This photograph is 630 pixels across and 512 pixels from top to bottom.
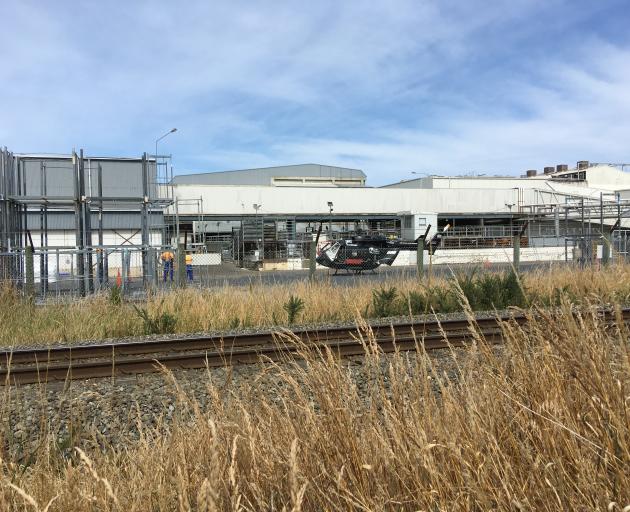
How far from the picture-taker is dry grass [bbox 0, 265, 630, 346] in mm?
10453

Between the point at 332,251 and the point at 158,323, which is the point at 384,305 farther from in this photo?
the point at 332,251

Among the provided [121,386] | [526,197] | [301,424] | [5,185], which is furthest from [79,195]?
[526,197]

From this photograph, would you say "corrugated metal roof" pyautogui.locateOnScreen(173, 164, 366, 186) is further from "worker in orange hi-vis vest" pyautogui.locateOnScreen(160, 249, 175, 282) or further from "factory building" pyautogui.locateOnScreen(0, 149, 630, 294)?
"worker in orange hi-vis vest" pyautogui.locateOnScreen(160, 249, 175, 282)

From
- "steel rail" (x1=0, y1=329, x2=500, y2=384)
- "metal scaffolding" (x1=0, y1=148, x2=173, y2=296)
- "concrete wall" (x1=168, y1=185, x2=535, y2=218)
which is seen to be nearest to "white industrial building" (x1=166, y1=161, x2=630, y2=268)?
"concrete wall" (x1=168, y1=185, x2=535, y2=218)

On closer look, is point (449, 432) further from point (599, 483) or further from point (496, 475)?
point (599, 483)

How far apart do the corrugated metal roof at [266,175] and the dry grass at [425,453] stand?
6439 centimetres

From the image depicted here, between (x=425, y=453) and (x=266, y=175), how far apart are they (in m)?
73.5

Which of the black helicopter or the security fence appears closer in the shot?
the security fence

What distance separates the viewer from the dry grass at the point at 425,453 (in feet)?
6.55

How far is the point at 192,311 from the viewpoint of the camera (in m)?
11.5

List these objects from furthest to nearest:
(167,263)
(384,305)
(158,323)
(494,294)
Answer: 1. (167,263)
2. (494,294)
3. (384,305)
4. (158,323)

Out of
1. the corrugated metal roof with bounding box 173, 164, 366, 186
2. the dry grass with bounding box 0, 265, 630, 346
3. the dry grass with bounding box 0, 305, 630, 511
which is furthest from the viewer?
the corrugated metal roof with bounding box 173, 164, 366, 186

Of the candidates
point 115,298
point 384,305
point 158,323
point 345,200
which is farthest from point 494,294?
point 345,200

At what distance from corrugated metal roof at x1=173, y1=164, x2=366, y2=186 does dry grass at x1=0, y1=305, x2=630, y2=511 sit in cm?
6439
